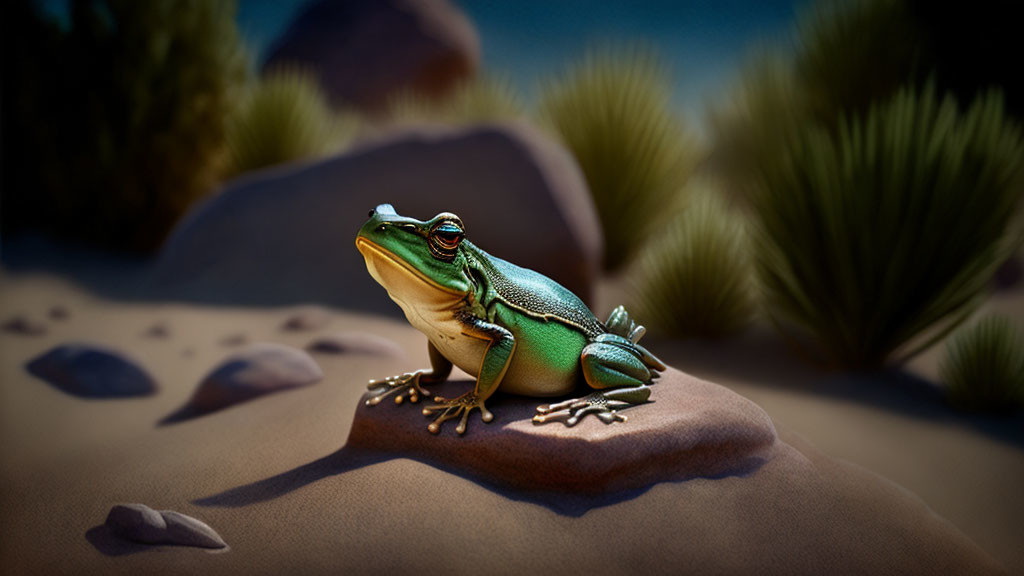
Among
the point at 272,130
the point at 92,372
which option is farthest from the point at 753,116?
the point at 92,372

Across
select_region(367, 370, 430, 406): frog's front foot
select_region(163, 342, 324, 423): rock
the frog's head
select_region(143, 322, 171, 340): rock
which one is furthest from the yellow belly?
select_region(143, 322, 171, 340): rock

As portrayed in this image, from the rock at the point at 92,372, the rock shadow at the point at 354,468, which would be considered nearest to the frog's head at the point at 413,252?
the rock shadow at the point at 354,468

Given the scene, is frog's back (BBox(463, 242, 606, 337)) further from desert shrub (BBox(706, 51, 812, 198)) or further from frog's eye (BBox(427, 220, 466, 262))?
desert shrub (BBox(706, 51, 812, 198))

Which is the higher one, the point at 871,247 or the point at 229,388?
the point at 871,247

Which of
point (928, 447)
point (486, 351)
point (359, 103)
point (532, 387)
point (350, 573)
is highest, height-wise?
point (359, 103)

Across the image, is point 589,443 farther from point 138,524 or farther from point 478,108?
point 478,108

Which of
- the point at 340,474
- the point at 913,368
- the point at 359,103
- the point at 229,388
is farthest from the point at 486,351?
the point at 359,103

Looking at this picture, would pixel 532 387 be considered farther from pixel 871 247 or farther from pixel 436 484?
pixel 871 247
